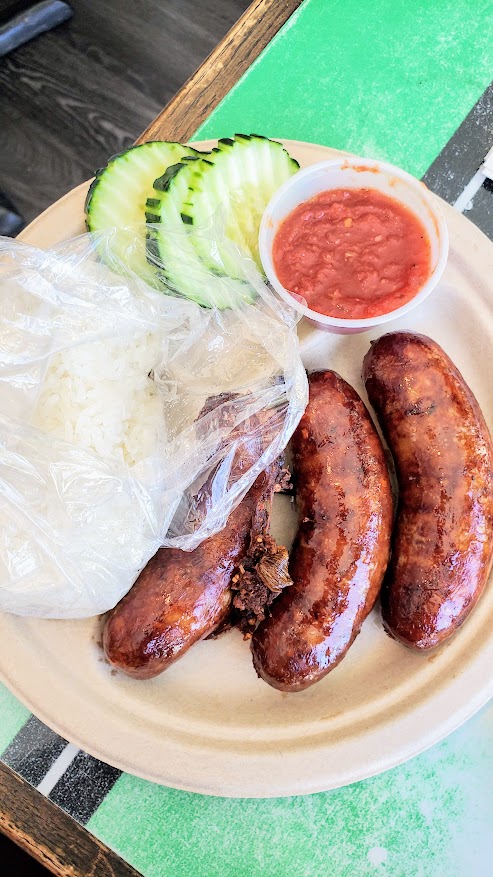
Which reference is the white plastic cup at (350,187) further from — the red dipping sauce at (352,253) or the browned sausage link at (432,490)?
the browned sausage link at (432,490)

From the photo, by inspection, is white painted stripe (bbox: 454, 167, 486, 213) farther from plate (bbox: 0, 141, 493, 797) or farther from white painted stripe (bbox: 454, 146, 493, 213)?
plate (bbox: 0, 141, 493, 797)

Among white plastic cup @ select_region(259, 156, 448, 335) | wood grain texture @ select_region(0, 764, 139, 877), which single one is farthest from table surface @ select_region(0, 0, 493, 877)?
white plastic cup @ select_region(259, 156, 448, 335)

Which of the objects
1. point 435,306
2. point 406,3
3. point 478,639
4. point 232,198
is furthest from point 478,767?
point 406,3

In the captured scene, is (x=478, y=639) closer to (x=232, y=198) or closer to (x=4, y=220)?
(x=232, y=198)

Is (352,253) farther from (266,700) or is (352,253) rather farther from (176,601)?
→ (266,700)

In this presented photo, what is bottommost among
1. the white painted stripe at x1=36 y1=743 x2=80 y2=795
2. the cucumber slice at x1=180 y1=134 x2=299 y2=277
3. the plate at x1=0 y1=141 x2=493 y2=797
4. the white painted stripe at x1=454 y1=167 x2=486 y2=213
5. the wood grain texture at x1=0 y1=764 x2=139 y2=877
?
the wood grain texture at x1=0 y1=764 x2=139 y2=877

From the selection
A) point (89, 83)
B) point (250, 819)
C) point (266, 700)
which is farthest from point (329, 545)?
point (89, 83)

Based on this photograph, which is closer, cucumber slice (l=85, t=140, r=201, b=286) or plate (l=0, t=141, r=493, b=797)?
plate (l=0, t=141, r=493, b=797)
